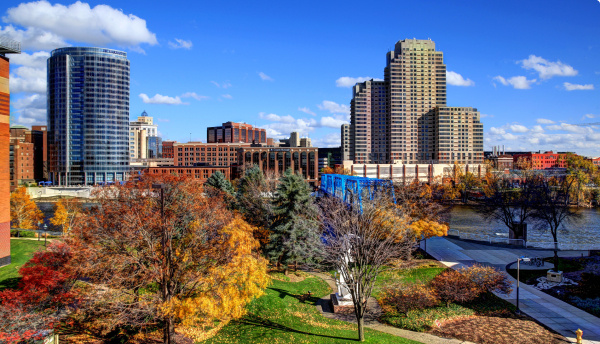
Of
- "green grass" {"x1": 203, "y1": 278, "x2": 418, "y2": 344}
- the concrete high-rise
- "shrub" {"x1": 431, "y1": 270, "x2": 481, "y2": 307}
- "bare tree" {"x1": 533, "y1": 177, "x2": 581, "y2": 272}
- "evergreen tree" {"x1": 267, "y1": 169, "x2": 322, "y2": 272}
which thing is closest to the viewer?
"green grass" {"x1": 203, "y1": 278, "x2": 418, "y2": 344}

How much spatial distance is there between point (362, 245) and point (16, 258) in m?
27.2

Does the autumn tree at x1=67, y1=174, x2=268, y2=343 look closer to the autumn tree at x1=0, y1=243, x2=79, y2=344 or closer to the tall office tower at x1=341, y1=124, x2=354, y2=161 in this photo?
the autumn tree at x1=0, y1=243, x2=79, y2=344

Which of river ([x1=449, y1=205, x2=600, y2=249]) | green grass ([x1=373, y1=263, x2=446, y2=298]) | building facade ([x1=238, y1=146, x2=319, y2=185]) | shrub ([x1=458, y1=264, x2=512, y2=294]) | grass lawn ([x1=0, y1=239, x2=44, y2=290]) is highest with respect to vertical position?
building facade ([x1=238, y1=146, x2=319, y2=185])

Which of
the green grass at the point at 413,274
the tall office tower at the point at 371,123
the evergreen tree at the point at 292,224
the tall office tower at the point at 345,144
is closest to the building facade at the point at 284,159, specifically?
the tall office tower at the point at 371,123

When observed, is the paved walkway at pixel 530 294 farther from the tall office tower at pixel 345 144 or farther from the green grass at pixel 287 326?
the tall office tower at pixel 345 144

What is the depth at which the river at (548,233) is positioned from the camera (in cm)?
4897

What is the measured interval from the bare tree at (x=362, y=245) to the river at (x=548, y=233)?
21118 millimetres

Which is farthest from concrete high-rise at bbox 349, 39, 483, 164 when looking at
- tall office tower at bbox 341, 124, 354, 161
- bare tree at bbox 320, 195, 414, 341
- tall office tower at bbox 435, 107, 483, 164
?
bare tree at bbox 320, 195, 414, 341

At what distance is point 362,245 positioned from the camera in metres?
21.9

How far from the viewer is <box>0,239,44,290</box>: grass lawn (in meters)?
22.6

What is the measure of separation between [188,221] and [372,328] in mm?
12384

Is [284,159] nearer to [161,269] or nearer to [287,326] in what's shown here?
[287,326]

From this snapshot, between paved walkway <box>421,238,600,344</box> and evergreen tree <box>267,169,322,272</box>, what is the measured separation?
1247cm

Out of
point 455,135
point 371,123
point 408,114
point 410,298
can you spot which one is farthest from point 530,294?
point 371,123
